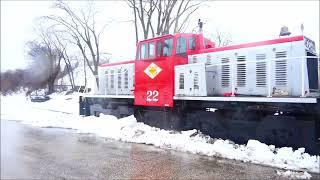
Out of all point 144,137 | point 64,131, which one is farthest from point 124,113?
point 144,137

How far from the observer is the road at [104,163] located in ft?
16.9

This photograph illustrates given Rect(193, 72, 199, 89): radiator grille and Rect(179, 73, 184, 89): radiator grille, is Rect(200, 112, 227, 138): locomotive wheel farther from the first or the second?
Rect(179, 73, 184, 89): radiator grille

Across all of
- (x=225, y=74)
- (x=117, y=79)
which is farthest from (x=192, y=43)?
(x=117, y=79)

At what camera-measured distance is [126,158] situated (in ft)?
27.4

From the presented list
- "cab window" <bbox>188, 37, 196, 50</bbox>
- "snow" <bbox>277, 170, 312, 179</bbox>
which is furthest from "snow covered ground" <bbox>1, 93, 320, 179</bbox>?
"cab window" <bbox>188, 37, 196, 50</bbox>

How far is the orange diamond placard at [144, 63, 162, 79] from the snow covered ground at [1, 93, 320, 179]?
184cm

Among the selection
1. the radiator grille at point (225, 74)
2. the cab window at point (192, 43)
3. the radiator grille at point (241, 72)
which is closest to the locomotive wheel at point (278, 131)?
the radiator grille at point (241, 72)

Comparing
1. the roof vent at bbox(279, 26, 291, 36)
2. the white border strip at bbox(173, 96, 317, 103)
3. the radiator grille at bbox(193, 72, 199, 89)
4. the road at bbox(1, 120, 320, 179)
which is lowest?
the road at bbox(1, 120, 320, 179)

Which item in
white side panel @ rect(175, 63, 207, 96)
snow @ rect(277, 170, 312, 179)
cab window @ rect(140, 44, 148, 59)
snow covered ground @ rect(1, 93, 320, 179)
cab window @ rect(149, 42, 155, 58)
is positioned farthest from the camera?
cab window @ rect(140, 44, 148, 59)

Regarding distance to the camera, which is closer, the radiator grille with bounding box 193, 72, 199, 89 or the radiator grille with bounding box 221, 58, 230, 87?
the radiator grille with bounding box 221, 58, 230, 87

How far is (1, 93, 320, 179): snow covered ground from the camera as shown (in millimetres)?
6902

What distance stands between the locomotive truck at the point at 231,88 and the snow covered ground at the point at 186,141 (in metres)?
0.43

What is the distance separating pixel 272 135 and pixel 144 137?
3951mm

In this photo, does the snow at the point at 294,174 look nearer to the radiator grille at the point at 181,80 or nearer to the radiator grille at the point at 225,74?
the radiator grille at the point at 225,74
